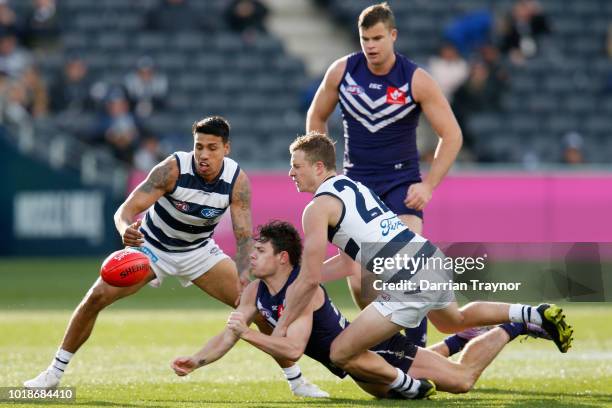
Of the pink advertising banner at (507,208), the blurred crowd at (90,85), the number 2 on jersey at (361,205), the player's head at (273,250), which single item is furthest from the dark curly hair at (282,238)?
the blurred crowd at (90,85)

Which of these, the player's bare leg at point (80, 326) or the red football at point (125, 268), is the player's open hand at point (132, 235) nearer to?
the red football at point (125, 268)

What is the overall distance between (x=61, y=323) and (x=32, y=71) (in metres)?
8.72

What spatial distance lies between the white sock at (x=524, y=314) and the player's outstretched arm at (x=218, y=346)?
1.77 meters

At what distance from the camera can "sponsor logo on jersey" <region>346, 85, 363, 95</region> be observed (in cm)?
915

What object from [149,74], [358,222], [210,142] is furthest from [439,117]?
[149,74]

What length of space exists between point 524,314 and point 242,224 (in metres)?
2.01

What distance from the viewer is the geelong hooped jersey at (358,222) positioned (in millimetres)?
7836

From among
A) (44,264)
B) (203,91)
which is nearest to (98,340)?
(44,264)

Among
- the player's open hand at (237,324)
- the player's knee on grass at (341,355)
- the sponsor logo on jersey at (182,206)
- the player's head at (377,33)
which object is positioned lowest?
the player's knee on grass at (341,355)

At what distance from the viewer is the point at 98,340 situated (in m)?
11.5

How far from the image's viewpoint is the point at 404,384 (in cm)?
797

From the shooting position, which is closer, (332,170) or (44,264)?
(332,170)

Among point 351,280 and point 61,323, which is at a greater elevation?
point 351,280

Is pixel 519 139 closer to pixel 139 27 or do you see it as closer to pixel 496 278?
pixel 139 27
